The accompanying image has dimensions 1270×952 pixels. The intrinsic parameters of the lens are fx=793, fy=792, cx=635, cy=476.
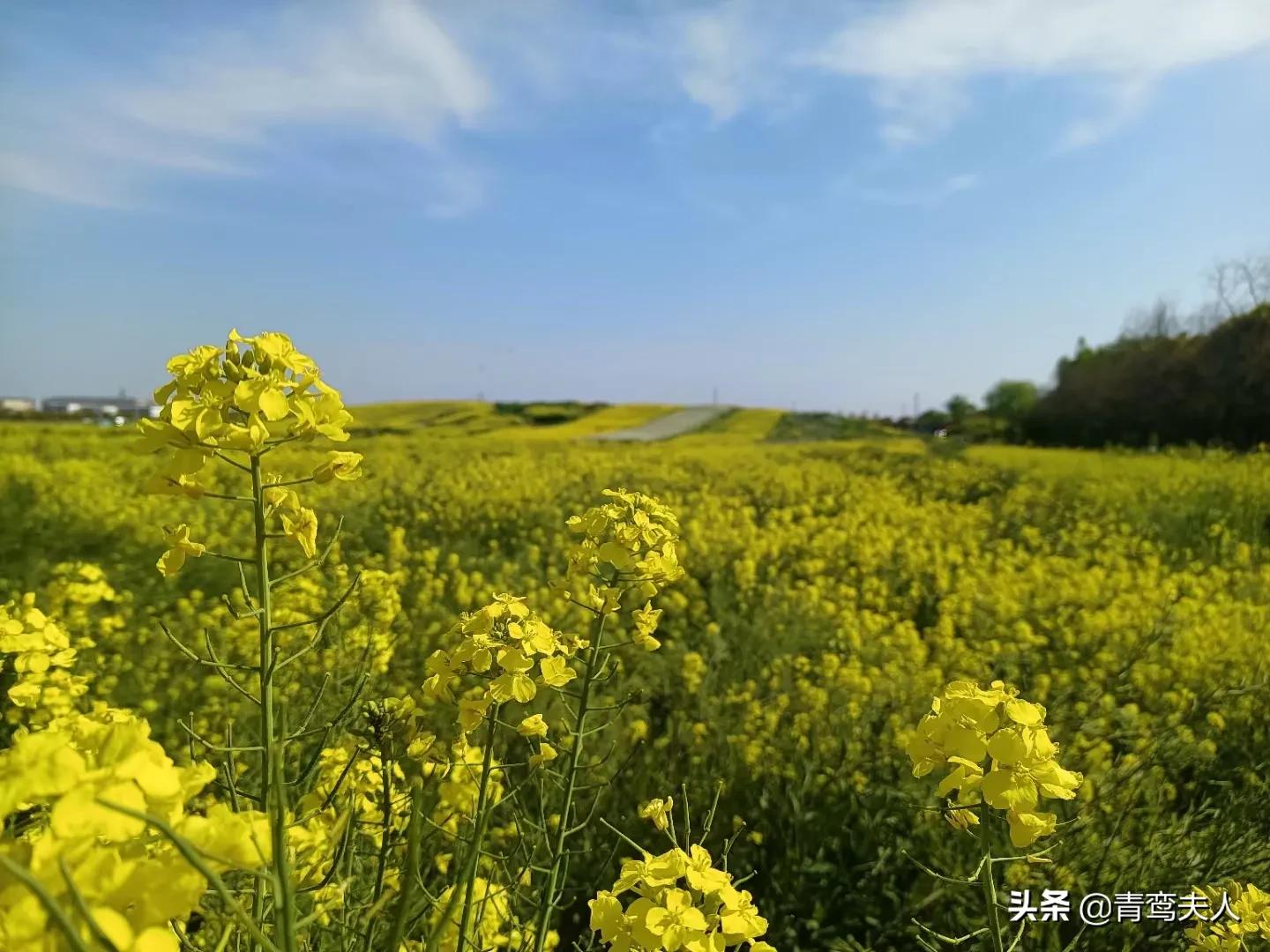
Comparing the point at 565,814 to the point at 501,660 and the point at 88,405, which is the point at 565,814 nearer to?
the point at 501,660

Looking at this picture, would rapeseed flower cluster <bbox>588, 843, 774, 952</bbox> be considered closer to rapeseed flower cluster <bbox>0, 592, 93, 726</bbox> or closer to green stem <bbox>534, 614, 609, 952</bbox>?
green stem <bbox>534, 614, 609, 952</bbox>

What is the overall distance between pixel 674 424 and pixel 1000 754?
121 feet

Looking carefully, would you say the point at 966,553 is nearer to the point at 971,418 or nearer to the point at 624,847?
the point at 624,847

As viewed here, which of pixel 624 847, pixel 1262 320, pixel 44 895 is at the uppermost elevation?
pixel 1262 320

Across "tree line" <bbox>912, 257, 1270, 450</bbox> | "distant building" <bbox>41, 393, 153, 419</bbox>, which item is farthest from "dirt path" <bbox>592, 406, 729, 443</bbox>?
"distant building" <bbox>41, 393, 153, 419</bbox>

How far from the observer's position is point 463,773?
1.99 meters

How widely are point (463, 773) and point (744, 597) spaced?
13.3ft

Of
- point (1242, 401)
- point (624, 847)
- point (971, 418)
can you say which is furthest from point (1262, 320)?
point (624, 847)

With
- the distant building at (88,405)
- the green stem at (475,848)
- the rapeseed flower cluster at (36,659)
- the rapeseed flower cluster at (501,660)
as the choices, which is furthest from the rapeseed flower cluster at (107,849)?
the distant building at (88,405)

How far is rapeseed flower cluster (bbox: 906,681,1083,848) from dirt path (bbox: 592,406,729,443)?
1100 inches

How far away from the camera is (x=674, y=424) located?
37906 millimetres

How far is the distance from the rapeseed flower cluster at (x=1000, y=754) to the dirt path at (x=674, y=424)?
1100 inches

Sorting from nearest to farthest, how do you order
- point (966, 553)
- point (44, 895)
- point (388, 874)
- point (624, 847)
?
point (44, 895) → point (388, 874) → point (624, 847) → point (966, 553)

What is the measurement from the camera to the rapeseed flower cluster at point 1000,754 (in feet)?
3.94
